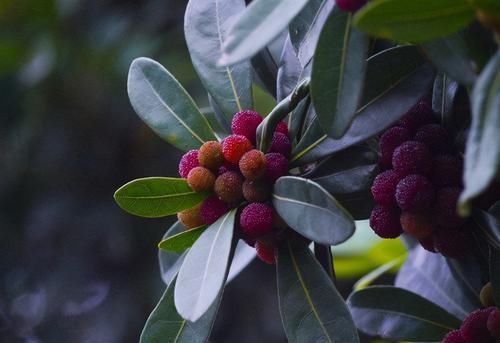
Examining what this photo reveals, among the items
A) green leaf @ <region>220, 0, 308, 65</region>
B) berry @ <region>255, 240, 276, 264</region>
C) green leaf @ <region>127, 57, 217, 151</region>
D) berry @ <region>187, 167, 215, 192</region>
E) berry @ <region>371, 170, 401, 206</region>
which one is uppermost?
green leaf @ <region>220, 0, 308, 65</region>

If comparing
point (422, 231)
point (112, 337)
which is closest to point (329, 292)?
point (422, 231)

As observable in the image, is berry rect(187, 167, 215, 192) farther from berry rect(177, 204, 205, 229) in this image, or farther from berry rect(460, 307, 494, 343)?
berry rect(460, 307, 494, 343)

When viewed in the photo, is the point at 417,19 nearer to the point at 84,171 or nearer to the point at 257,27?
the point at 257,27

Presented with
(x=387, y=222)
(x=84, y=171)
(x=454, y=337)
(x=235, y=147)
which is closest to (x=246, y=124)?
(x=235, y=147)

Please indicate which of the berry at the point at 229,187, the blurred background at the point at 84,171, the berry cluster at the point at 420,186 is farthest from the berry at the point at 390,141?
the blurred background at the point at 84,171

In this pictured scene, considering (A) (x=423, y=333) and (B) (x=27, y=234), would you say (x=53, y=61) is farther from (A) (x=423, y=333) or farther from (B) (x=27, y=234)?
(A) (x=423, y=333)

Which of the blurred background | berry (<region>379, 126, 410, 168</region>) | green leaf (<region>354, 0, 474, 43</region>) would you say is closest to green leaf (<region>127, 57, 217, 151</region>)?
berry (<region>379, 126, 410, 168</region>)
